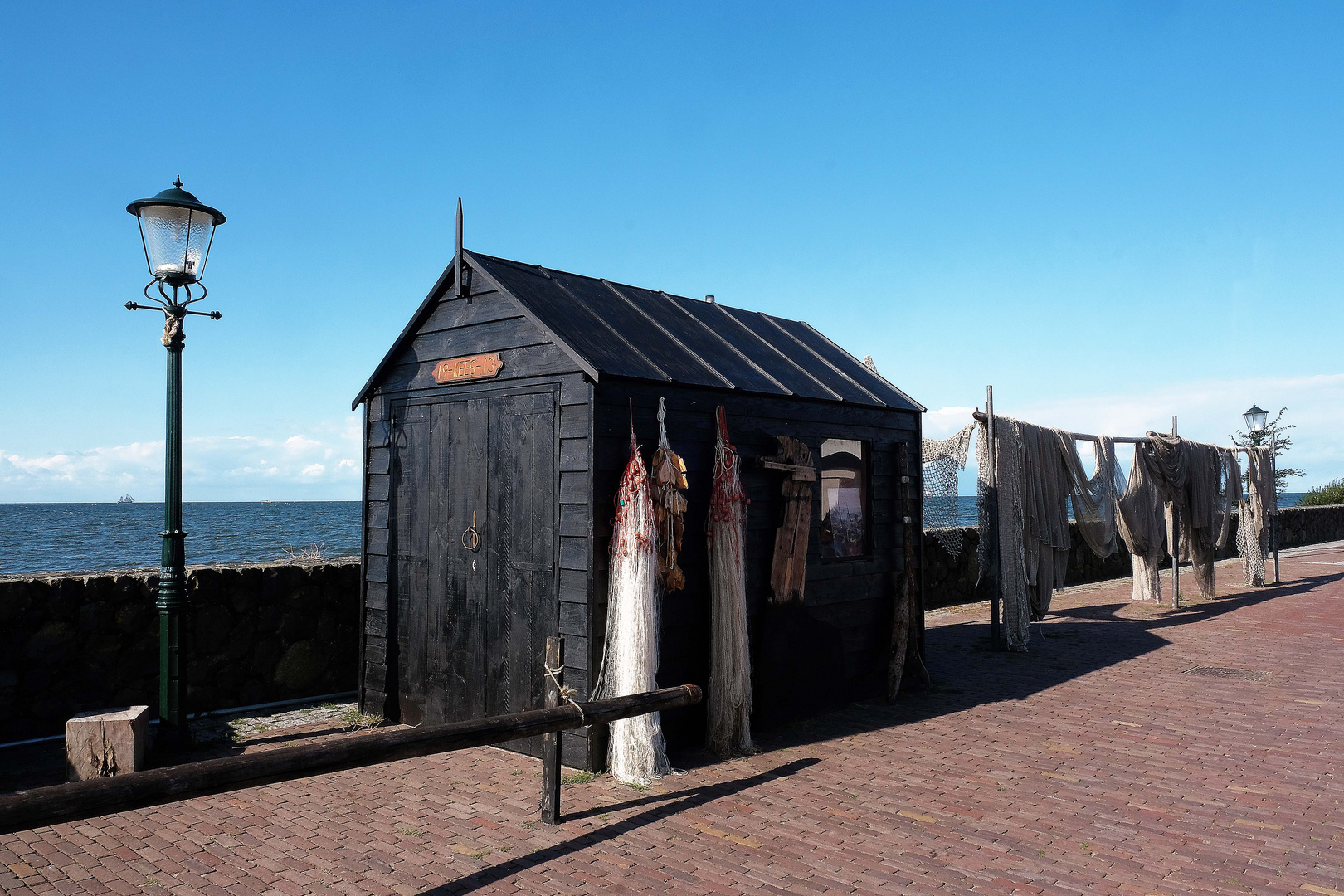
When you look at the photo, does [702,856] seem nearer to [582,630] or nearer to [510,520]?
[582,630]

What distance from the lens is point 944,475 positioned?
11.7m

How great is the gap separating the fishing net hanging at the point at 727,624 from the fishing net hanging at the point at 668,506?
41 cm

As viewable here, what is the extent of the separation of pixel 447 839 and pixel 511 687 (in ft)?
6.02

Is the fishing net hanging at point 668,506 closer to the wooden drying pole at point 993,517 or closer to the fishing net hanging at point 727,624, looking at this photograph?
the fishing net hanging at point 727,624

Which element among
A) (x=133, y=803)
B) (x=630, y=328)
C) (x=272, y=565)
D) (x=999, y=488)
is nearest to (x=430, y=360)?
(x=630, y=328)

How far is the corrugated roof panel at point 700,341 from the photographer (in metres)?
7.76

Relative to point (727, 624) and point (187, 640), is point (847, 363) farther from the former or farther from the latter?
point (187, 640)

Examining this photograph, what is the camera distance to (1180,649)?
1135cm

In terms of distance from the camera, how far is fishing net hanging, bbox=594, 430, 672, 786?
6195mm

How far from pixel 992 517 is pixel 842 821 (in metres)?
7.16

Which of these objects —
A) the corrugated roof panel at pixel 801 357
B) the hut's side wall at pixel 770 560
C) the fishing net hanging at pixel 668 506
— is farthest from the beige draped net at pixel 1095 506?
the fishing net hanging at pixel 668 506

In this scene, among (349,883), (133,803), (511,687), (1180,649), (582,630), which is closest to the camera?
(133,803)

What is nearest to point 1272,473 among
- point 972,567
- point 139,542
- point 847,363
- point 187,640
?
point 972,567

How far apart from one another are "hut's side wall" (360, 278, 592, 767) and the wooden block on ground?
215 centimetres
